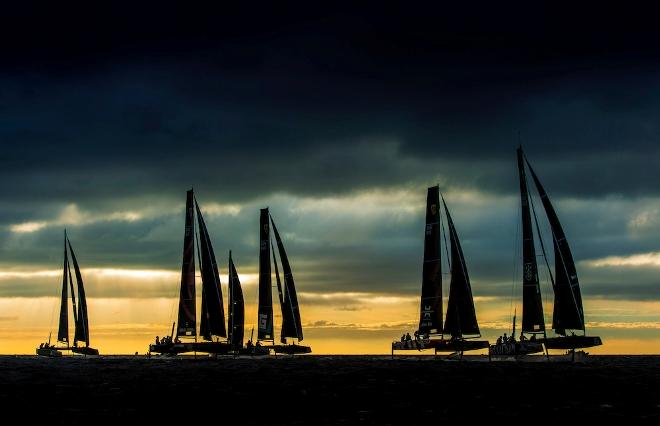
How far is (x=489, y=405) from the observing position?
65.2 m

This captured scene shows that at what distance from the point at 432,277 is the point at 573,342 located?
71.1ft

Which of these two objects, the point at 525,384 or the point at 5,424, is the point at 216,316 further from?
the point at 5,424

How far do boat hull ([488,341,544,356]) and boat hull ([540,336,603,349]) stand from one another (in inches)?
55.3

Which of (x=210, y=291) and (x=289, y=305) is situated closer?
(x=210, y=291)

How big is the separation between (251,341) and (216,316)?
13485 mm

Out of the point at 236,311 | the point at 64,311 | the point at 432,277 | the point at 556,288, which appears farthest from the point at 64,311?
the point at 556,288

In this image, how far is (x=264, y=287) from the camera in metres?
138

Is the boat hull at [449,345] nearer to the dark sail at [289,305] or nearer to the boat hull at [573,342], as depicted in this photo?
the boat hull at [573,342]

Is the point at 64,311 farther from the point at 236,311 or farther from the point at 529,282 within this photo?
the point at 529,282

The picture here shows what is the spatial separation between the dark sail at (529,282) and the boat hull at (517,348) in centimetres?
152

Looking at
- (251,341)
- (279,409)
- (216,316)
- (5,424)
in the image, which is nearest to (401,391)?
(279,409)

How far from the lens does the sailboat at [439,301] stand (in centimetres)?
11269

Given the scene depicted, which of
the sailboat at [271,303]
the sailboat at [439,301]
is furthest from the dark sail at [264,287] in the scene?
the sailboat at [439,301]

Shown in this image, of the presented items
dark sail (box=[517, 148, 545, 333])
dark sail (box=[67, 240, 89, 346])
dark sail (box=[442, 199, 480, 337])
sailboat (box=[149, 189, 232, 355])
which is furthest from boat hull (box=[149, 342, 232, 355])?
dark sail (box=[517, 148, 545, 333])
